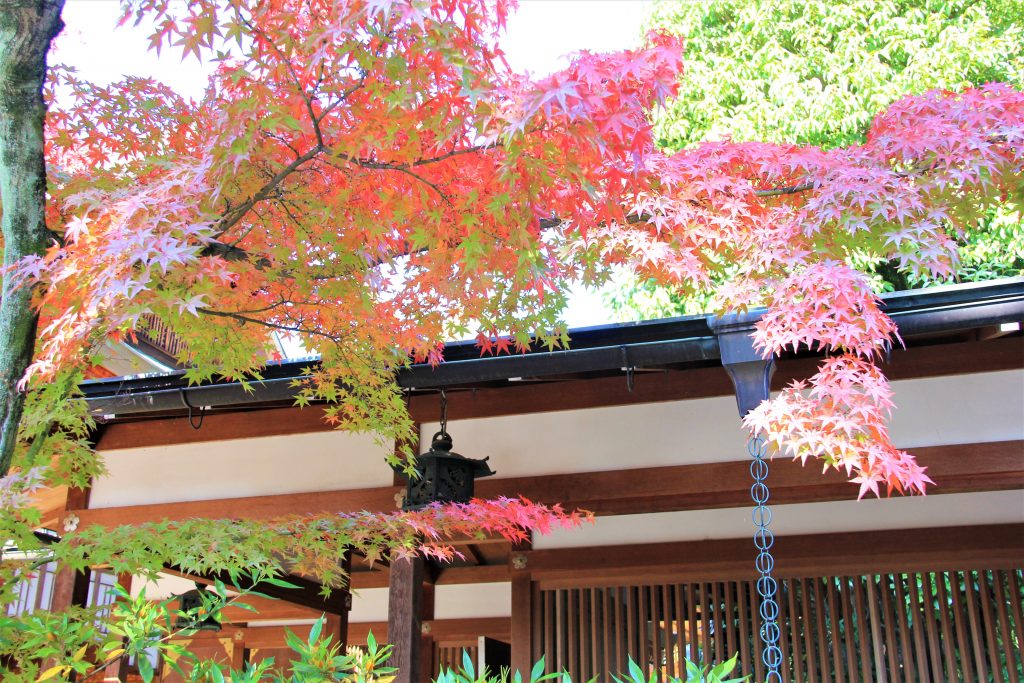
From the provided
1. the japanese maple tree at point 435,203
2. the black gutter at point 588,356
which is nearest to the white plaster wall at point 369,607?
the black gutter at point 588,356

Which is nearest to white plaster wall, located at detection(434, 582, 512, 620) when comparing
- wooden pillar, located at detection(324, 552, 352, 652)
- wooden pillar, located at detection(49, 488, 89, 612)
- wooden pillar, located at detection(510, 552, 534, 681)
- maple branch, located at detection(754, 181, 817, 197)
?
wooden pillar, located at detection(324, 552, 352, 652)

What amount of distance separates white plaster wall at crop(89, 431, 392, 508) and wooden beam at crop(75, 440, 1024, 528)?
11cm

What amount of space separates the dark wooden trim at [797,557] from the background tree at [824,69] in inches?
152

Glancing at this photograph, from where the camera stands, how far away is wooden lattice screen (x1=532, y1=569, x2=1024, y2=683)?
196 inches

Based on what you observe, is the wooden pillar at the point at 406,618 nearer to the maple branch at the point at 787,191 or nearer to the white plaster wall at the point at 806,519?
the white plaster wall at the point at 806,519

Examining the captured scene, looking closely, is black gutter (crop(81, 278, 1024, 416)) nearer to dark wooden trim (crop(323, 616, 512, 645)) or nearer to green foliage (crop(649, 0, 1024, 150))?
dark wooden trim (crop(323, 616, 512, 645))

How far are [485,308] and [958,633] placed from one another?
11.2ft

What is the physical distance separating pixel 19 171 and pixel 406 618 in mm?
2921

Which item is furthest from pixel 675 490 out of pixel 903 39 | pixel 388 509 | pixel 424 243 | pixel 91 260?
pixel 903 39

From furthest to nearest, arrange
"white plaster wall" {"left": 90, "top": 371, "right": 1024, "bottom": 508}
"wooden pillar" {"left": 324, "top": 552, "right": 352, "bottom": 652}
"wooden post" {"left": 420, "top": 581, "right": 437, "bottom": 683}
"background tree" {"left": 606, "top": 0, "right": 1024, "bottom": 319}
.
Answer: "background tree" {"left": 606, "top": 0, "right": 1024, "bottom": 319} → "wooden post" {"left": 420, "top": 581, "right": 437, "bottom": 683} → "wooden pillar" {"left": 324, "top": 552, "right": 352, "bottom": 652} → "white plaster wall" {"left": 90, "top": 371, "right": 1024, "bottom": 508}

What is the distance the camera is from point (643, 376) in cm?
507

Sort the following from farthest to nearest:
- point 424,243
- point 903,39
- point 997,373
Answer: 1. point 903,39
2. point 997,373
3. point 424,243

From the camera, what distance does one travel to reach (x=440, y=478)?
14.7 ft

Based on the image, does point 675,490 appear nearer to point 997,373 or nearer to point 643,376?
point 643,376
